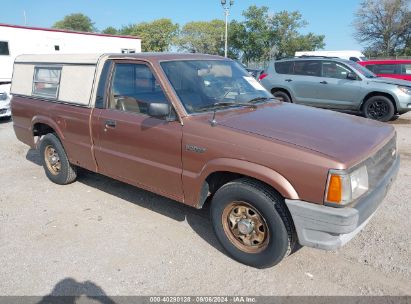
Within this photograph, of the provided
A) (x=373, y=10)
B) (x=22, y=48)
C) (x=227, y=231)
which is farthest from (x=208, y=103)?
(x=373, y=10)

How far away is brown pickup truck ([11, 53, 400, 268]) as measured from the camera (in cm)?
280

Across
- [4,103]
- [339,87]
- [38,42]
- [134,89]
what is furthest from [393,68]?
[38,42]

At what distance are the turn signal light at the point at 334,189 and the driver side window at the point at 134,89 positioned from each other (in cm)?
182

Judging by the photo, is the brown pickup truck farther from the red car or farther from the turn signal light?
the red car

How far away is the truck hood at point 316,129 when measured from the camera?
2.89 metres

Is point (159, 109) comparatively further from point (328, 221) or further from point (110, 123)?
point (328, 221)

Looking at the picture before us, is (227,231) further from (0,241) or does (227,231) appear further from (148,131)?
(0,241)

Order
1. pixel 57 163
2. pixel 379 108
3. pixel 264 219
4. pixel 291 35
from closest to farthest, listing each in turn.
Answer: pixel 264 219
pixel 57 163
pixel 379 108
pixel 291 35

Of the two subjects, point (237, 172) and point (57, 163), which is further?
point (57, 163)

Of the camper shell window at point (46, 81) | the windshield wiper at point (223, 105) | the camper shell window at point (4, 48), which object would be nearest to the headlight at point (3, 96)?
the camper shell window at point (46, 81)

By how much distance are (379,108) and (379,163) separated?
303 inches

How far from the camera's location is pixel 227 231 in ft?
11.2

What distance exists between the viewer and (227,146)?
3.15 m

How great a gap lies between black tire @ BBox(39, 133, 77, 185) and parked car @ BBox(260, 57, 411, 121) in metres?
7.52
